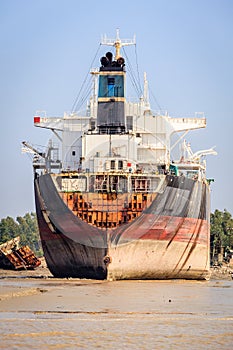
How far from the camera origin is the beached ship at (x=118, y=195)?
38.7m

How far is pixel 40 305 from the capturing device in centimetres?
2369

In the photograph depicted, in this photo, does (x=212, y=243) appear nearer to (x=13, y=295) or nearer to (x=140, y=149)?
(x=140, y=149)

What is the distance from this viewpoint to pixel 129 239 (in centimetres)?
3856

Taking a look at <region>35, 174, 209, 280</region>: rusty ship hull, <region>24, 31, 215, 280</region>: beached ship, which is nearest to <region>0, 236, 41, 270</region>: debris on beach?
<region>24, 31, 215, 280</region>: beached ship

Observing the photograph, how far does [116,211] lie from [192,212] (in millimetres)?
6702

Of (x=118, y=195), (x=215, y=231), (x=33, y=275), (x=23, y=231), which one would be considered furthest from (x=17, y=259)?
(x=23, y=231)

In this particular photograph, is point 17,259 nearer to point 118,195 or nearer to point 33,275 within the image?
point 33,275

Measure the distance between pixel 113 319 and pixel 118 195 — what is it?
62.4 ft

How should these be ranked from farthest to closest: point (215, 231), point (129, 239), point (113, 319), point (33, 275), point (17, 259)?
point (215, 231)
point (17, 259)
point (33, 275)
point (129, 239)
point (113, 319)

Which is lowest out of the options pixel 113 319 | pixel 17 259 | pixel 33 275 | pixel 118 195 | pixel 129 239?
pixel 33 275

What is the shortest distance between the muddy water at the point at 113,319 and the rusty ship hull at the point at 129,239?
7.12 metres

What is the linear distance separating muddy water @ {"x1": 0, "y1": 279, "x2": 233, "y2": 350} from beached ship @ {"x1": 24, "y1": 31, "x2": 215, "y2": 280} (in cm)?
776

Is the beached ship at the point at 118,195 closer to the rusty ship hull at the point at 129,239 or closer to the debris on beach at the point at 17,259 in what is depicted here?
the rusty ship hull at the point at 129,239

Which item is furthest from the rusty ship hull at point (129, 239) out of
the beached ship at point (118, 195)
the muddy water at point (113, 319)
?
the muddy water at point (113, 319)
